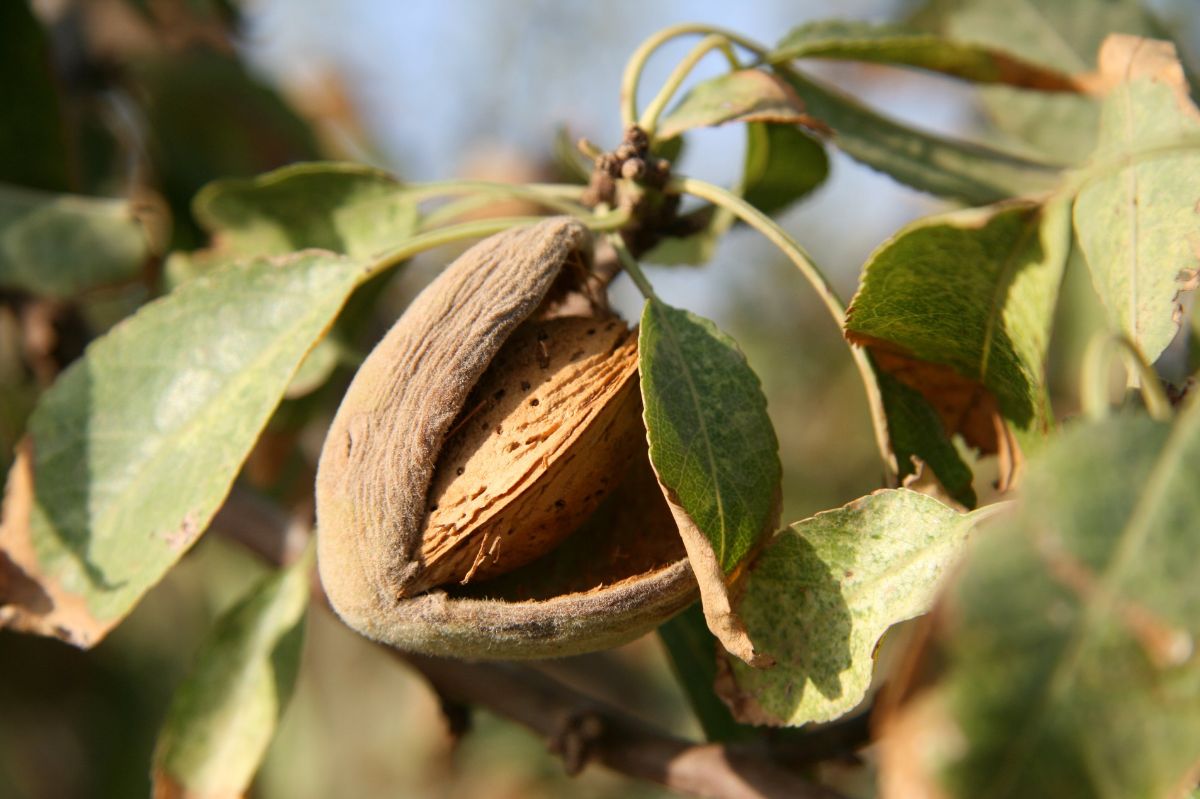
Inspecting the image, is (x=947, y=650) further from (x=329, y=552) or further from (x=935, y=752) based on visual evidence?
(x=329, y=552)

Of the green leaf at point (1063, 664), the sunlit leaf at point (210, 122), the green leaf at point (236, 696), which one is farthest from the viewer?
the sunlit leaf at point (210, 122)

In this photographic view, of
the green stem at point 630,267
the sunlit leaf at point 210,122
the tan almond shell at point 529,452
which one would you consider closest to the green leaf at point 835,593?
the tan almond shell at point 529,452

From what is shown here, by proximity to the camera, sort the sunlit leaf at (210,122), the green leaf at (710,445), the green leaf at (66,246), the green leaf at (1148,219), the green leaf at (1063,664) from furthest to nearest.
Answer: the sunlit leaf at (210,122) < the green leaf at (66,246) < the green leaf at (1148,219) < the green leaf at (710,445) < the green leaf at (1063,664)

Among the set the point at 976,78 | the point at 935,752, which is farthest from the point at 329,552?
the point at 976,78

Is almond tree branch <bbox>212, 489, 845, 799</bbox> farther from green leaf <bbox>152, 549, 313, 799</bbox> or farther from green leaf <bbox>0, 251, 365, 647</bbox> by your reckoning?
green leaf <bbox>0, 251, 365, 647</bbox>

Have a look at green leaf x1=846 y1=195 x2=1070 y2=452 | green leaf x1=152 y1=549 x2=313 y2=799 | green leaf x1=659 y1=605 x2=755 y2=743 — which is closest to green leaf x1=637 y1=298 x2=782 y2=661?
green leaf x1=846 y1=195 x2=1070 y2=452

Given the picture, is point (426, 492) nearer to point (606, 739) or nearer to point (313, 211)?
point (606, 739)

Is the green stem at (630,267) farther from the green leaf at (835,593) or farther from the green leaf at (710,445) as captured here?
the green leaf at (835,593)
